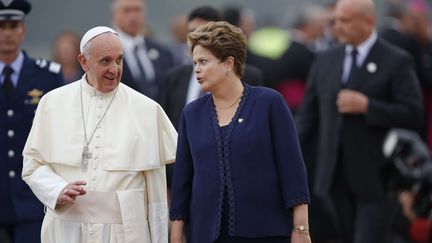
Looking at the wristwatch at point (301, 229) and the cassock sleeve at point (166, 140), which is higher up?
the cassock sleeve at point (166, 140)

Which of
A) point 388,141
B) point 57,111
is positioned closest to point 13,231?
point 57,111

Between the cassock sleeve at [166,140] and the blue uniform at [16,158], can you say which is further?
the blue uniform at [16,158]

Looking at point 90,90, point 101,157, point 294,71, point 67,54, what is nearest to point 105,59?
point 90,90

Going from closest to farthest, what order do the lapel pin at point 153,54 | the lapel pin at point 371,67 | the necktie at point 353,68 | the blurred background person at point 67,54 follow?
the lapel pin at point 371,67 < the necktie at point 353,68 < the lapel pin at point 153,54 < the blurred background person at point 67,54

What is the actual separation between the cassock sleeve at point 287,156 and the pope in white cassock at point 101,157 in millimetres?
765

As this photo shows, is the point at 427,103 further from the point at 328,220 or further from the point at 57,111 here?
the point at 57,111

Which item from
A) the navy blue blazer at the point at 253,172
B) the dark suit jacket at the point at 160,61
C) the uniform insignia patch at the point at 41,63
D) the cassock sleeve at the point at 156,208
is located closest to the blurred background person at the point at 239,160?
the navy blue blazer at the point at 253,172

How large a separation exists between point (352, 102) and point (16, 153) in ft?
9.16

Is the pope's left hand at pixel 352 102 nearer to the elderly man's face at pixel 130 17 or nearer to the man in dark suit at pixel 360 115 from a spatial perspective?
the man in dark suit at pixel 360 115

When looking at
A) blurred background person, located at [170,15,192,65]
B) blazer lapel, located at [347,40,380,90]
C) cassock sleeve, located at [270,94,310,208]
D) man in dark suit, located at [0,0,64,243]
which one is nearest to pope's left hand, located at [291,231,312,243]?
cassock sleeve, located at [270,94,310,208]

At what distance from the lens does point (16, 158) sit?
30.5 feet

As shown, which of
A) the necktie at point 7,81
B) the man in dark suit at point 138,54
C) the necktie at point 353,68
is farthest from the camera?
the man in dark suit at point 138,54

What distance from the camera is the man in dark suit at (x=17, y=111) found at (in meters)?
9.22

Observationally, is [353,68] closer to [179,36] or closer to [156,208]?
[156,208]
